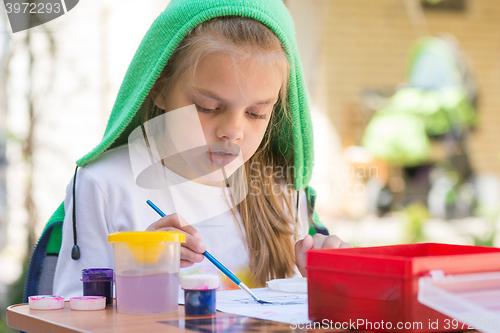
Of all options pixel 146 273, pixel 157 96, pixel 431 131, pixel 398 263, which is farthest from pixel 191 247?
pixel 431 131

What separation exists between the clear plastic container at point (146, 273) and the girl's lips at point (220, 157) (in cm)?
45

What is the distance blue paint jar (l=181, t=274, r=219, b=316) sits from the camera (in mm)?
686

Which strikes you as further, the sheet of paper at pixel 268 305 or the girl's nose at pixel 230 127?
the girl's nose at pixel 230 127

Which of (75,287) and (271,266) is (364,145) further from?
(75,287)

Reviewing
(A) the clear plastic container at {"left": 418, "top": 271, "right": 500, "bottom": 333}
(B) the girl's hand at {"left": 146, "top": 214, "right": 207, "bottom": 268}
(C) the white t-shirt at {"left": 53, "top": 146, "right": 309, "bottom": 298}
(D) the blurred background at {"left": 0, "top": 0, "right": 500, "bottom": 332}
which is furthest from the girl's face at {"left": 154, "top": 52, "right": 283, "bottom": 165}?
(D) the blurred background at {"left": 0, "top": 0, "right": 500, "bottom": 332}

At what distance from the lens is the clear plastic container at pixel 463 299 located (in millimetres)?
556

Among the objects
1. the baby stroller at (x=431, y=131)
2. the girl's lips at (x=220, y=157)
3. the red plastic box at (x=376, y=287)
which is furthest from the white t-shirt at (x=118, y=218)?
the baby stroller at (x=431, y=131)

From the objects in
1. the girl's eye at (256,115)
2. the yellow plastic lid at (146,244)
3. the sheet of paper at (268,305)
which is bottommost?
the sheet of paper at (268,305)

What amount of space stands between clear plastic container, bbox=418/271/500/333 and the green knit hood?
706mm

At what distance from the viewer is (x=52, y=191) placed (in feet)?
8.79

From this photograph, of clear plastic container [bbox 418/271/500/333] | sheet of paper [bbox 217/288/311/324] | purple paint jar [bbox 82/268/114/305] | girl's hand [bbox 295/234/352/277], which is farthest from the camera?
girl's hand [bbox 295/234/352/277]

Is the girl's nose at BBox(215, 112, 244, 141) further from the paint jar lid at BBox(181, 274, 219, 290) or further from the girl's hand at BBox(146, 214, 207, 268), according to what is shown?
the paint jar lid at BBox(181, 274, 219, 290)

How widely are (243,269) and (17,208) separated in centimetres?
184

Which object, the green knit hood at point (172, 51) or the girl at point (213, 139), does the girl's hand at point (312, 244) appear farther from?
the green knit hood at point (172, 51)
